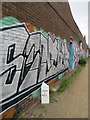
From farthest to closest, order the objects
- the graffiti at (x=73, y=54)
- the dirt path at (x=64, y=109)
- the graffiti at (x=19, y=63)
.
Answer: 1. the graffiti at (x=73, y=54)
2. the dirt path at (x=64, y=109)
3. the graffiti at (x=19, y=63)

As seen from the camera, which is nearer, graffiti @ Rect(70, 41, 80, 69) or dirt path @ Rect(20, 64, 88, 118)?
dirt path @ Rect(20, 64, 88, 118)

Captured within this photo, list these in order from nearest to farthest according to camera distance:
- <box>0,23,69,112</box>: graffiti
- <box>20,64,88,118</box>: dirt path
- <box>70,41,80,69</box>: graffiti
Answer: <box>0,23,69,112</box>: graffiti, <box>20,64,88,118</box>: dirt path, <box>70,41,80,69</box>: graffiti

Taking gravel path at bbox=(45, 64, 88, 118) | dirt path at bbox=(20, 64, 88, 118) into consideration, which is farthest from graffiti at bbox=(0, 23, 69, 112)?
gravel path at bbox=(45, 64, 88, 118)

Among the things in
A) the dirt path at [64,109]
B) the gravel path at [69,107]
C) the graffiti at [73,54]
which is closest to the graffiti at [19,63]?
the dirt path at [64,109]

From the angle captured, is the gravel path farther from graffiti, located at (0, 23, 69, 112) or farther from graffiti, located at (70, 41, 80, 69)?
graffiti, located at (70, 41, 80, 69)

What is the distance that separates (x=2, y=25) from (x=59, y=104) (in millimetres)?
3353

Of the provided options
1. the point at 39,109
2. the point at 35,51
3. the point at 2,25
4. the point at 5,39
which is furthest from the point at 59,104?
the point at 2,25

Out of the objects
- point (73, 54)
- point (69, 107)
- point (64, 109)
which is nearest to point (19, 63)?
point (64, 109)

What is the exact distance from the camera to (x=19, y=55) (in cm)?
333

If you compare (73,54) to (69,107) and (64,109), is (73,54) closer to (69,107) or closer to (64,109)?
(69,107)

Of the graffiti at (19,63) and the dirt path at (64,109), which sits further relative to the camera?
the dirt path at (64,109)

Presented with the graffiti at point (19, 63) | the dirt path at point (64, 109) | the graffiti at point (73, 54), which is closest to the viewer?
the graffiti at point (19, 63)

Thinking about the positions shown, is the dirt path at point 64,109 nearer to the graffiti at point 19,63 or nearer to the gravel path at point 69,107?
the gravel path at point 69,107

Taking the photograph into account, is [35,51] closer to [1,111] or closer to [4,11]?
[4,11]
